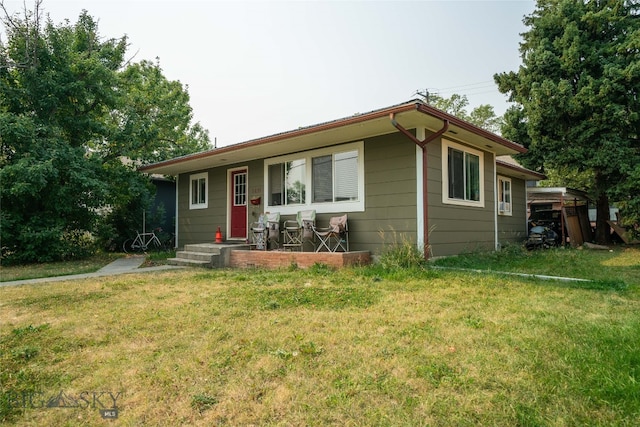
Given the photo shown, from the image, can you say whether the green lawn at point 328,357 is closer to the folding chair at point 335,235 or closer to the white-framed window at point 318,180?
the folding chair at point 335,235

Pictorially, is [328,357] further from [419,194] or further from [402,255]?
[419,194]

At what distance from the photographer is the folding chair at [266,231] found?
26.2ft

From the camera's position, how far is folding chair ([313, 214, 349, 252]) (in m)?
6.92

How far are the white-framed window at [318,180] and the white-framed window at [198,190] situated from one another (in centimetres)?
261

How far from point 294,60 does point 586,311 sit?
953cm

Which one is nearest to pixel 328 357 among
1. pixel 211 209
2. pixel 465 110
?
pixel 211 209

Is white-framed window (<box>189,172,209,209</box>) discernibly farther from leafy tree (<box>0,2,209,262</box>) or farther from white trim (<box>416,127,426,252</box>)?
white trim (<box>416,127,426,252</box>)

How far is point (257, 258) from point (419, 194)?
335cm

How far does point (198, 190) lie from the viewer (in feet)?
35.2

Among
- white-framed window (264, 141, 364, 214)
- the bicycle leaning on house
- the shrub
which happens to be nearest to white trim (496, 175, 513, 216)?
the shrub

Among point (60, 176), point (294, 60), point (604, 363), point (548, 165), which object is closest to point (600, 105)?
point (548, 165)

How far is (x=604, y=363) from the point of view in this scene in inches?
84.7

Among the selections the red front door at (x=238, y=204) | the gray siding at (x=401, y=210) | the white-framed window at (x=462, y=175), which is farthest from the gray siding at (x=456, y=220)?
the red front door at (x=238, y=204)

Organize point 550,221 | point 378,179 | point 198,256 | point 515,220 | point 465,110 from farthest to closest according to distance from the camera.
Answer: point 465,110, point 550,221, point 515,220, point 198,256, point 378,179
